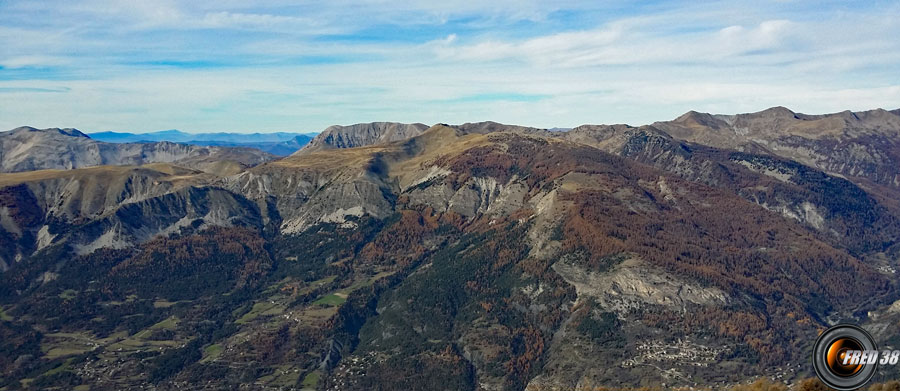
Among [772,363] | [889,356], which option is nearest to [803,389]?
[889,356]

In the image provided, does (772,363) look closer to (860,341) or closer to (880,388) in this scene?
(880,388)

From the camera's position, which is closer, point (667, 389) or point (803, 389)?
point (803, 389)

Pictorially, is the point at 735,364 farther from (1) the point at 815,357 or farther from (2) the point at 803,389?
(1) the point at 815,357

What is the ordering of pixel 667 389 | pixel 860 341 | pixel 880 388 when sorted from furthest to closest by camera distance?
pixel 667 389, pixel 880 388, pixel 860 341

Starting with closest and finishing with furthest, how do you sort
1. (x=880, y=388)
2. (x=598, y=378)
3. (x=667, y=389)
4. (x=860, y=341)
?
(x=860, y=341)
(x=880, y=388)
(x=667, y=389)
(x=598, y=378)

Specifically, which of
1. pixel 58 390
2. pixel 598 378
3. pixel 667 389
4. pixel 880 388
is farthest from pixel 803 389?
pixel 58 390

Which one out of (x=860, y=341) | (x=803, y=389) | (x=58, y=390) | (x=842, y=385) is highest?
(x=860, y=341)

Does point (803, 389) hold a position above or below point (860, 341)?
below

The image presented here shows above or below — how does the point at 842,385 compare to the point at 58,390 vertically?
above

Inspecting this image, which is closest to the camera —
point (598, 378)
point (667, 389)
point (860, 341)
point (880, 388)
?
point (860, 341)
